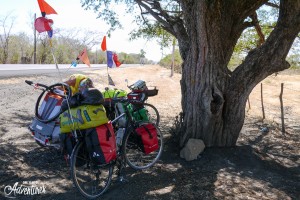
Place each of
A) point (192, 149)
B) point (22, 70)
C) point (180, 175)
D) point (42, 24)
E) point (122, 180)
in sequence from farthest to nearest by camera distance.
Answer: point (22, 70)
point (192, 149)
point (180, 175)
point (42, 24)
point (122, 180)

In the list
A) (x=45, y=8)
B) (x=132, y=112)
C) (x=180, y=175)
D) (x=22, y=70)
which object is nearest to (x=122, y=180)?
(x=180, y=175)

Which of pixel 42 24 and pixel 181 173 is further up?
pixel 42 24

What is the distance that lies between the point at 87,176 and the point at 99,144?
89 centimetres

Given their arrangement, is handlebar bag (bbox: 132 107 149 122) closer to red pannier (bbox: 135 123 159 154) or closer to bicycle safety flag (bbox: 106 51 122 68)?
red pannier (bbox: 135 123 159 154)

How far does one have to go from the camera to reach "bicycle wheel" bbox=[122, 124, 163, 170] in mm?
4801

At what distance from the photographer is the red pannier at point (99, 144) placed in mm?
3760

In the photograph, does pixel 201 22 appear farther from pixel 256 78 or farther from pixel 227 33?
pixel 256 78

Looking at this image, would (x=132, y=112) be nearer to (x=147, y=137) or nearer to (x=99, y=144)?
(x=147, y=137)

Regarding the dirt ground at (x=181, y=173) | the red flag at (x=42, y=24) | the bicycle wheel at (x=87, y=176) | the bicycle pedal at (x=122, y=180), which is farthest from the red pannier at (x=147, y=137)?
the red flag at (x=42, y=24)

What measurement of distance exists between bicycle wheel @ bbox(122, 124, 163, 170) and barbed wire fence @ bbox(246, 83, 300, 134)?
4755mm

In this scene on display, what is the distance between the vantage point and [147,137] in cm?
492

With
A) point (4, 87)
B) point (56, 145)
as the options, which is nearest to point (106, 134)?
point (56, 145)

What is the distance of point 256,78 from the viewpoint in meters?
5.69

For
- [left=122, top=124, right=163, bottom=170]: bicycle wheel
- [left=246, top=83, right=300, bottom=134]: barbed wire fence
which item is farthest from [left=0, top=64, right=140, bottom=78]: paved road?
[left=122, top=124, right=163, bottom=170]: bicycle wheel
